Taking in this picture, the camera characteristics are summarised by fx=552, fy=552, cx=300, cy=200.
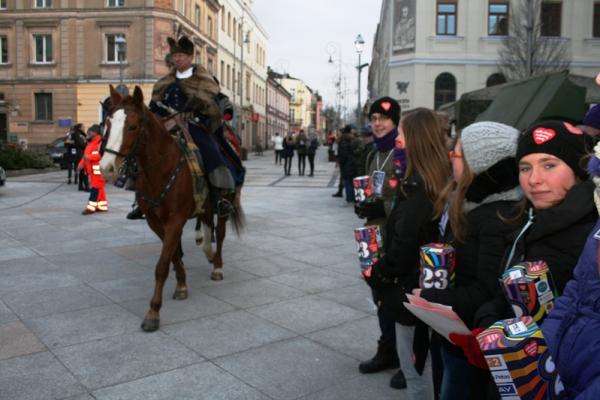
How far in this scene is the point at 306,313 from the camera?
17.8 ft

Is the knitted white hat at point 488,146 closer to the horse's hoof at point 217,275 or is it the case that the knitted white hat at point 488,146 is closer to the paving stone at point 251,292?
the paving stone at point 251,292

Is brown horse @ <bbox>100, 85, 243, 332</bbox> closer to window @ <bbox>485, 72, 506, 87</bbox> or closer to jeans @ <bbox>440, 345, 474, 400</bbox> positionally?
jeans @ <bbox>440, 345, 474, 400</bbox>

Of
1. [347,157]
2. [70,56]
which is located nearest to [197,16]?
[70,56]

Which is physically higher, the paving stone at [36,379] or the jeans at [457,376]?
Result: the jeans at [457,376]

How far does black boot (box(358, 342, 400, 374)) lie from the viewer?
4.08 meters

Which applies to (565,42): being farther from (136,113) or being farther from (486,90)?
(136,113)

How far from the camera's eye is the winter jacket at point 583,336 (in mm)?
1697

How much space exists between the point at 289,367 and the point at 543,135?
264 centimetres

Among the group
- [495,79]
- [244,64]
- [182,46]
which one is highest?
[244,64]

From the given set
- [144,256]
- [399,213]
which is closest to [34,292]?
[144,256]

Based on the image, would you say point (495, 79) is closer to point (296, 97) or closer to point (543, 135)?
point (543, 135)

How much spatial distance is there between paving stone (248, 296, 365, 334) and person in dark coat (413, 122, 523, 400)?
236 centimetres

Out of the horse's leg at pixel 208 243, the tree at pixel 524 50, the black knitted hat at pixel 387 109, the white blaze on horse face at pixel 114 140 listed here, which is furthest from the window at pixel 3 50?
the black knitted hat at pixel 387 109

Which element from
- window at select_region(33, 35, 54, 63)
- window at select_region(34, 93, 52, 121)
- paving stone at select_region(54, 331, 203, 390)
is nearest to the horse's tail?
paving stone at select_region(54, 331, 203, 390)
